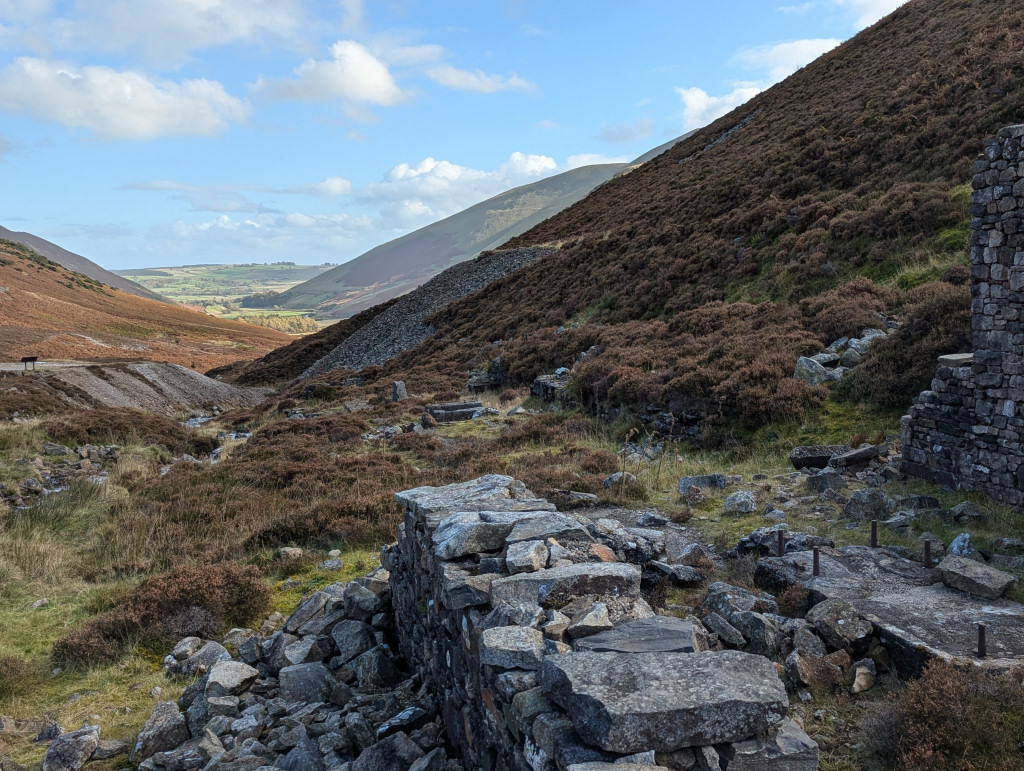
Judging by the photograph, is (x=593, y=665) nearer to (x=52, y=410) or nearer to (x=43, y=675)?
(x=43, y=675)

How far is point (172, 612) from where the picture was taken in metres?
7.32

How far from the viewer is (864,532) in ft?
25.8

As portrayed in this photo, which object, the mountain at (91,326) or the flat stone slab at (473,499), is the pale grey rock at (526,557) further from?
the mountain at (91,326)

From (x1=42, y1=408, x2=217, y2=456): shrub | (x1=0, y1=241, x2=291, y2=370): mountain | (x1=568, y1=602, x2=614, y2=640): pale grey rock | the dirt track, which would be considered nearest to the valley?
(x1=568, y1=602, x2=614, y2=640): pale grey rock

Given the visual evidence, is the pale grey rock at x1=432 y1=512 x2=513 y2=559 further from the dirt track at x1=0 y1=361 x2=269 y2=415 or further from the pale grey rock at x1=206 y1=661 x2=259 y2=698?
the dirt track at x1=0 y1=361 x2=269 y2=415

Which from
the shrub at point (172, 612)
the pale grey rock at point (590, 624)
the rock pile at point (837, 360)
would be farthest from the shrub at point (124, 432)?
the pale grey rock at point (590, 624)

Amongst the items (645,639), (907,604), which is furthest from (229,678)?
(907,604)

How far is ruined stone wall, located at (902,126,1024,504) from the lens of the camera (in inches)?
320

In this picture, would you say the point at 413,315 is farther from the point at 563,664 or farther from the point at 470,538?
the point at 563,664

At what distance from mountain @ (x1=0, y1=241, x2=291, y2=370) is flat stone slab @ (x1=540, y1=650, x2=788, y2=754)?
45765mm

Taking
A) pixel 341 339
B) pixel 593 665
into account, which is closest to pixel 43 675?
pixel 593 665

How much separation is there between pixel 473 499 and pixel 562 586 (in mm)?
2292

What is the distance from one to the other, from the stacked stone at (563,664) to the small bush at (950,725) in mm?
802

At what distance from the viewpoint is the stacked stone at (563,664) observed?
3068mm
